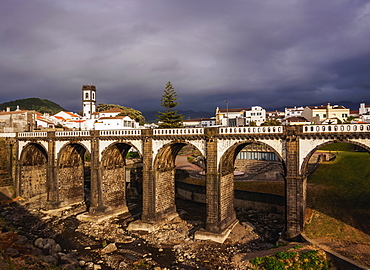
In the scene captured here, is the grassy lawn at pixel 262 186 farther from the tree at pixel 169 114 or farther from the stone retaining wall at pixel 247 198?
the tree at pixel 169 114

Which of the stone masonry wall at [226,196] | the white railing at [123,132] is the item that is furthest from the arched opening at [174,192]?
the stone masonry wall at [226,196]

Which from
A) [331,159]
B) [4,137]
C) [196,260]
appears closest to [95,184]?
[196,260]

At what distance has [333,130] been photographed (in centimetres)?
2148

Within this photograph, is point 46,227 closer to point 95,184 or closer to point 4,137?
point 95,184

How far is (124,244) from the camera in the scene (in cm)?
2681

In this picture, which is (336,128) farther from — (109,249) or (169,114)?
(169,114)

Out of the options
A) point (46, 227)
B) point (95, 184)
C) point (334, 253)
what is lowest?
point (46, 227)

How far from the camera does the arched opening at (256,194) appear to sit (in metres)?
27.5

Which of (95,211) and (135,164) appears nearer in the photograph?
(95,211)

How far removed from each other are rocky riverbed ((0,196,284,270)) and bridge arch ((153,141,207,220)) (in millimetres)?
1843

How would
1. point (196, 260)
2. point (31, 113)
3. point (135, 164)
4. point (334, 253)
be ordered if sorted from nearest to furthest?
1. point (334, 253)
2. point (196, 260)
3. point (31, 113)
4. point (135, 164)

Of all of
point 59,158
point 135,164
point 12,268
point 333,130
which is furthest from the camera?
point 135,164

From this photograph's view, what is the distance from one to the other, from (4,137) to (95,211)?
22146 mm

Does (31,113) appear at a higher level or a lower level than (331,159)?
higher
